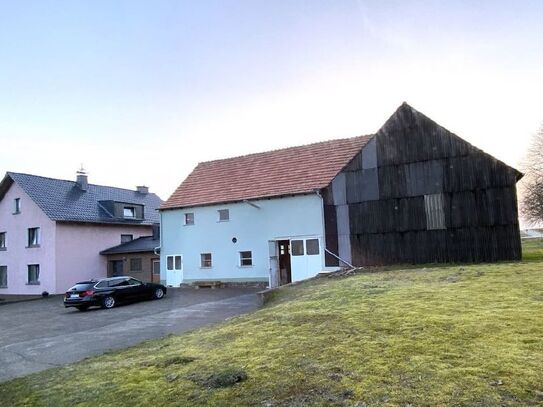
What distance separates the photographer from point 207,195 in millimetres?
29984

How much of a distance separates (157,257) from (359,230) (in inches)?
683

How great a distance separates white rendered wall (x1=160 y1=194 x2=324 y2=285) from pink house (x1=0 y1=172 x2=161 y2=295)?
28.4 ft

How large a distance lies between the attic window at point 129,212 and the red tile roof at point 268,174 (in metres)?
10.3

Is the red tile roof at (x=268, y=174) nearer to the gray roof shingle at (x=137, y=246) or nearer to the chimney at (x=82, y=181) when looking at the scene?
the gray roof shingle at (x=137, y=246)

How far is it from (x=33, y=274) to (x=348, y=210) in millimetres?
25553

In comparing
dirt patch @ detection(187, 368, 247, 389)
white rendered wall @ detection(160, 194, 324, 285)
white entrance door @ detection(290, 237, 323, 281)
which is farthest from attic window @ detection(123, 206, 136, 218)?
dirt patch @ detection(187, 368, 247, 389)

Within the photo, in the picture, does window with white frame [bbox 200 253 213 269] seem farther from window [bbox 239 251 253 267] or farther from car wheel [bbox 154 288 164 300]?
car wheel [bbox 154 288 164 300]

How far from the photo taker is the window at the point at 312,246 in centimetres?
2474

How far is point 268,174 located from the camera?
28.9m

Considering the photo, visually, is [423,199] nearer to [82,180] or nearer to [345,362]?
[345,362]

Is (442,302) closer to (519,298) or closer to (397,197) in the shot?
(519,298)

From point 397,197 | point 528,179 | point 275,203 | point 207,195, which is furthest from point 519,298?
point 528,179

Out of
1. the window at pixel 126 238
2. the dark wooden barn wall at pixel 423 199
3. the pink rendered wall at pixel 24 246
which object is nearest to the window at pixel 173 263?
the pink rendered wall at pixel 24 246

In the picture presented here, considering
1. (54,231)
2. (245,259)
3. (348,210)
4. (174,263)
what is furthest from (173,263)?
(348,210)
